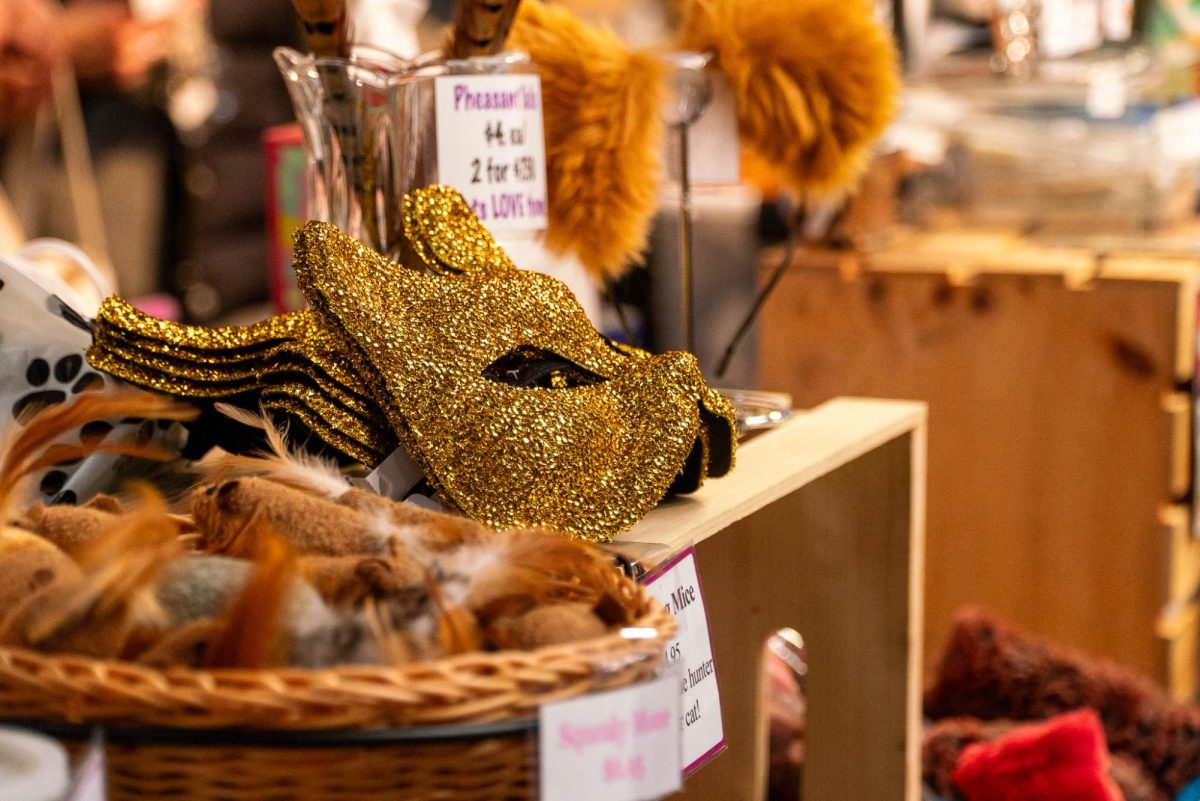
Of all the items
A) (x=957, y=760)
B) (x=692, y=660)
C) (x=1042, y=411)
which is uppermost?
(x=692, y=660)

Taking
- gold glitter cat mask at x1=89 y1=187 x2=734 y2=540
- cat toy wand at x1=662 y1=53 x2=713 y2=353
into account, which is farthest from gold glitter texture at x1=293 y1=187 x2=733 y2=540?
cat toy wand at x1=662 y1=53 x2=713 y2=353

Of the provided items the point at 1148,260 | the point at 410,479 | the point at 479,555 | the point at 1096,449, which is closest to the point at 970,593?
the point at 1096,449

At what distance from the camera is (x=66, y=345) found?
887 millimetres

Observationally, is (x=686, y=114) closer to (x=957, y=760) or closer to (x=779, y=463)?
(x=779, y=463)

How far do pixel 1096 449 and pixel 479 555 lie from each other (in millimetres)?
1577

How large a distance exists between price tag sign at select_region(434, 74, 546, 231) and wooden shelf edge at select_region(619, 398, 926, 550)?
24 cm

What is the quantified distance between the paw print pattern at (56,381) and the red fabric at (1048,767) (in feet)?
2.87

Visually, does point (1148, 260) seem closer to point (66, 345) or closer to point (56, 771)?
point (66, 345)

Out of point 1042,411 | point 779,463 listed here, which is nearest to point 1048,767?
point 779,463

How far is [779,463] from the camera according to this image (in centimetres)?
99

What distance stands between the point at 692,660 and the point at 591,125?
0.42m

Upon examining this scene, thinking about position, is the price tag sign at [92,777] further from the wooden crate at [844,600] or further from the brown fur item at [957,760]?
the brown fur item at [957,760]

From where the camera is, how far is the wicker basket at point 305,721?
53 cm

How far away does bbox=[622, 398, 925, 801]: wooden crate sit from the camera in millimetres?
1194
